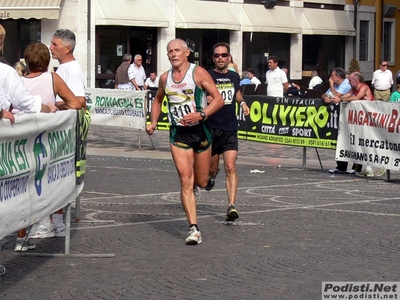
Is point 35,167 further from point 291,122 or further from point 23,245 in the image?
point 291,122

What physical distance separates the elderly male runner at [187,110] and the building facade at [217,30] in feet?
76.8

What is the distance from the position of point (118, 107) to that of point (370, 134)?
7.10 metres

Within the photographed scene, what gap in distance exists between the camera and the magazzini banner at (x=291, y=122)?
57.2 ft

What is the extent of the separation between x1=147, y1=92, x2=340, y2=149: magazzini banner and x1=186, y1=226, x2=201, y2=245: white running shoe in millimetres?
7930

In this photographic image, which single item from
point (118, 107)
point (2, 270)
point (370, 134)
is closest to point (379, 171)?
point (370, 134)

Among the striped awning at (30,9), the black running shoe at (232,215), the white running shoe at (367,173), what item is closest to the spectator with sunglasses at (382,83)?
the striped awning at (30,9)

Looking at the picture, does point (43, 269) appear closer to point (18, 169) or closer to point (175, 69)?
point (18, 169)

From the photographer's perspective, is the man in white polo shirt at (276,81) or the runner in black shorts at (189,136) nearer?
the runner in black shorts at (189,136)

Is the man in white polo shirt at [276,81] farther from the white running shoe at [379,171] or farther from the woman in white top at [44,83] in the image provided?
the woman in white top at [44,83]

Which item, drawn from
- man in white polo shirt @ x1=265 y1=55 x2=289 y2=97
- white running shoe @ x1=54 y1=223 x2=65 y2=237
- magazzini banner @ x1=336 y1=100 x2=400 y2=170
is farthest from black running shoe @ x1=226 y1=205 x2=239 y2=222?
man in white polo shirt @ x1=265 y1=55 x2=289 y2=97

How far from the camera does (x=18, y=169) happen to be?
7.52 m

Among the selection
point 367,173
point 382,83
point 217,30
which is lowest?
point 367,173

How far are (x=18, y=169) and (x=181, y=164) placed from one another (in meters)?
2.67

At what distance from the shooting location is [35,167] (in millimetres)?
7945
